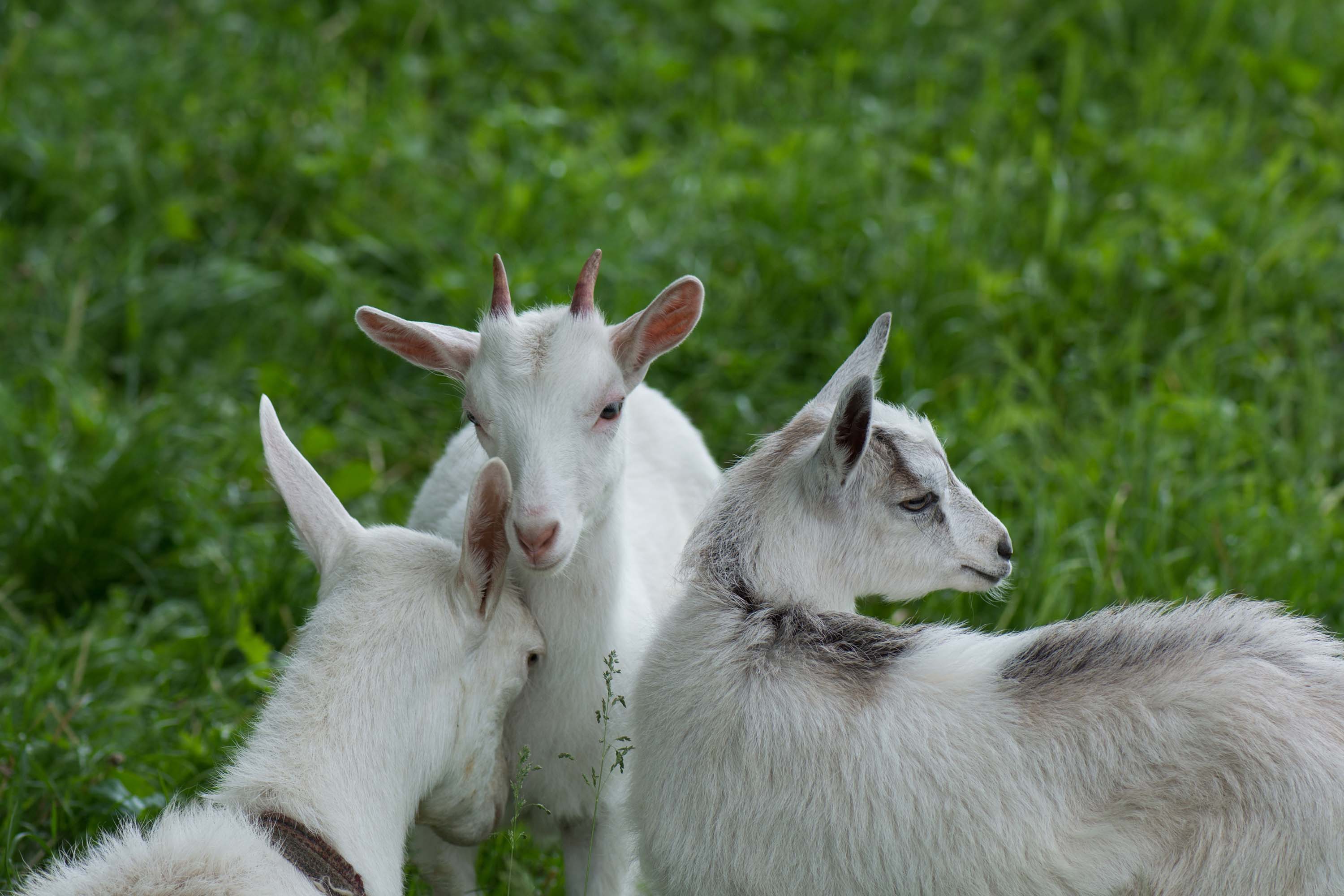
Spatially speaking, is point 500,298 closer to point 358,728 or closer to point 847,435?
point 847,435

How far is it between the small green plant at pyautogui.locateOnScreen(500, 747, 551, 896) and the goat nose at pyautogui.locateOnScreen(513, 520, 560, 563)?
426mm

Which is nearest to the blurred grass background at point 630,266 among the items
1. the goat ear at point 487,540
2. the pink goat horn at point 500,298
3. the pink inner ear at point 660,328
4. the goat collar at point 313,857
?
the goat collar at point 313,857

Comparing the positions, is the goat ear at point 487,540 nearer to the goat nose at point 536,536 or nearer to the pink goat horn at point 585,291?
the goat nose at point 536,536

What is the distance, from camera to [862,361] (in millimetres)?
3502

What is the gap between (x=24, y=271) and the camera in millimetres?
6059

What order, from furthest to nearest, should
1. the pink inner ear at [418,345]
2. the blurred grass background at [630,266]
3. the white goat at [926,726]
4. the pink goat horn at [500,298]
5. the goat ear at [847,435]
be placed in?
the blurred grass background at [630,266] → the pink inner ear at [418,345] → the pink goat horn at [500,298] → the goat ear at [847,435] → the white goat at [926,726]

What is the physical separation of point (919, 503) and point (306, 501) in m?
1.40

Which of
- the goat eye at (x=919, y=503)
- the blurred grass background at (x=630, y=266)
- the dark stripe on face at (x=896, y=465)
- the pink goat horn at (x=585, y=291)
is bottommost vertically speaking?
the blurred grass background at (x=630, y=266)

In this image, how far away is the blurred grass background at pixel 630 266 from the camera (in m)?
4.77

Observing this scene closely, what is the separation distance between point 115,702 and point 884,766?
2.61m

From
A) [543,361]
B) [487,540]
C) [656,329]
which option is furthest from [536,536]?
[656,329]

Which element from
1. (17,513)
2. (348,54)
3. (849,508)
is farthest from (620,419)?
(348,54)

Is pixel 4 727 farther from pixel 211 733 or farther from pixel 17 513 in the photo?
pixel 17 513

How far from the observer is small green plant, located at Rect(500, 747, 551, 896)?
3.21 metres
